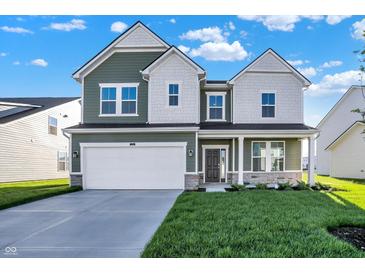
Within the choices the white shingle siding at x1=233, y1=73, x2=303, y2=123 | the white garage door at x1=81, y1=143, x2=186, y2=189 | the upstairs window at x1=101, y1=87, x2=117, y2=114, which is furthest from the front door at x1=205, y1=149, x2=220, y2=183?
the upstairs window at x1=101, y1=87, x2=117, y2=114

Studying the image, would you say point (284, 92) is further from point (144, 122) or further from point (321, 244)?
point (321, 244)

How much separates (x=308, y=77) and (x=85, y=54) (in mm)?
11792

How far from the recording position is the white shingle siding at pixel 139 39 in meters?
16.5

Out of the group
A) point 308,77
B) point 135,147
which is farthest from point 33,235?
point 308,77

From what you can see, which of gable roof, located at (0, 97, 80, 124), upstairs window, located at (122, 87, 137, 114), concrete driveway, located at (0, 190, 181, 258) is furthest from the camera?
gable roof, located at (0, 97, 80, 124)

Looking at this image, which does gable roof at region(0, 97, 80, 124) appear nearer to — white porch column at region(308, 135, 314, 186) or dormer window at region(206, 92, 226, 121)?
dormer window at region(206, 92, 226, 121)

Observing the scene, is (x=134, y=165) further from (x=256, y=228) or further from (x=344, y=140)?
(x=344, y=140)

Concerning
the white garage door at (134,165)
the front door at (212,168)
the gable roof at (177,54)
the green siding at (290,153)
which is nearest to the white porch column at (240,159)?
the green siding at (290,153)

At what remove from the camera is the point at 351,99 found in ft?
80.9

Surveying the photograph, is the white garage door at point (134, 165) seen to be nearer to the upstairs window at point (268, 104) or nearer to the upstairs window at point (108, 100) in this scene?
the upstairs window at point (108, 100)

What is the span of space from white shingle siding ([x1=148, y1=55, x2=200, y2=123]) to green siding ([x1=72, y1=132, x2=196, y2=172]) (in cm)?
102

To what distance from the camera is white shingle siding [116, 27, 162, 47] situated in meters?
16.5

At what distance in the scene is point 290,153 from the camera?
1698 centimetres

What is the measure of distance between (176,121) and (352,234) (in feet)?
34.0
